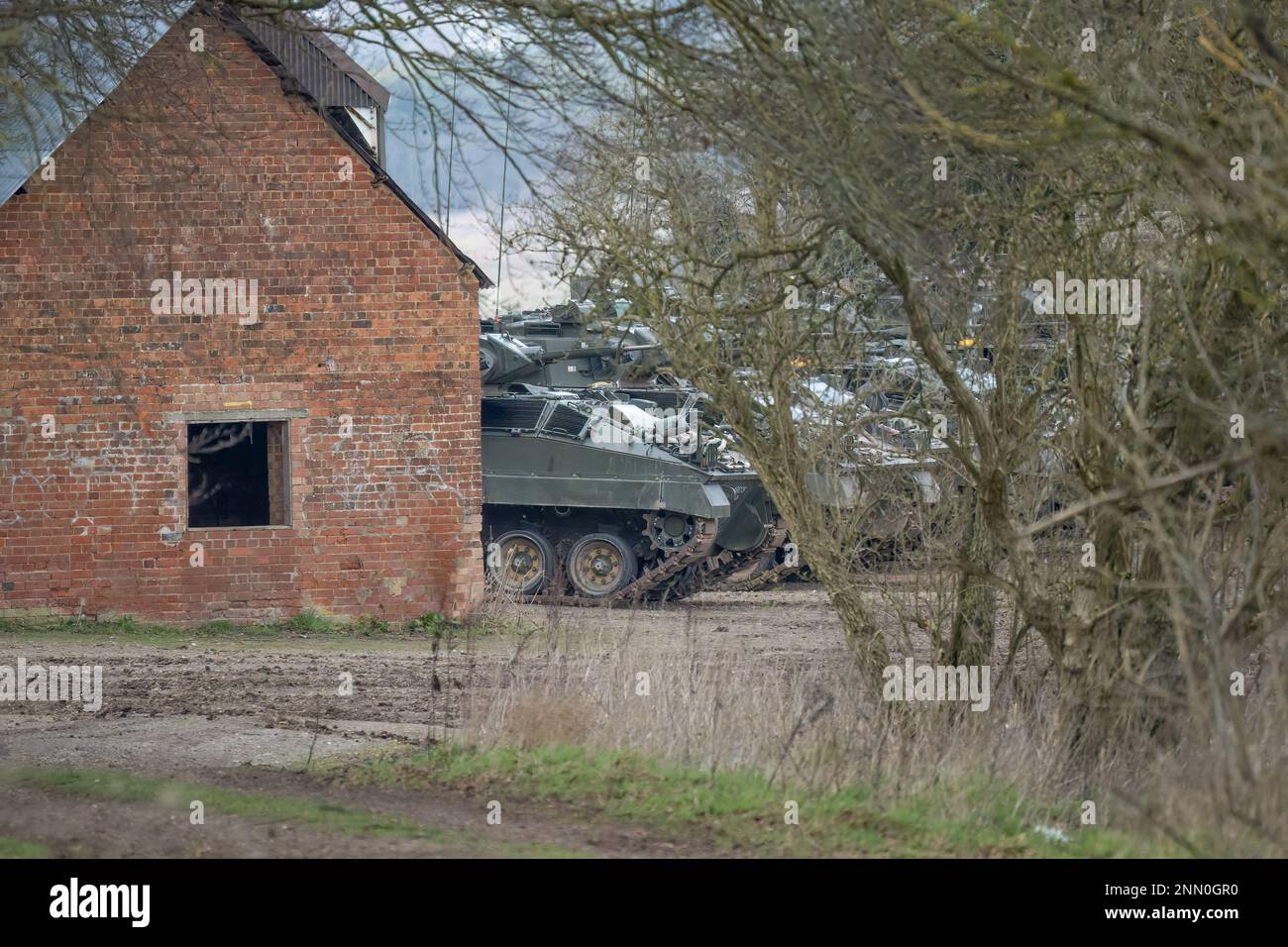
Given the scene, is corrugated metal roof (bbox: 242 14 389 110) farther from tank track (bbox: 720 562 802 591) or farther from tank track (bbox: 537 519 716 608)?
tank track (bbox: 720 562 802 591)

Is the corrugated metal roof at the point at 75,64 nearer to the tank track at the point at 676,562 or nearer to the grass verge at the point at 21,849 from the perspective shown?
the grass verge at the point at 21,849

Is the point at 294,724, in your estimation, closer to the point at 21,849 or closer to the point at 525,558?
the point at 21,849

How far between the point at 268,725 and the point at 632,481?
28.1 feet

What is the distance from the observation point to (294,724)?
410 inches

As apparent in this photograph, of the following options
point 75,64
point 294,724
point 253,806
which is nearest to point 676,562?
point 294,724

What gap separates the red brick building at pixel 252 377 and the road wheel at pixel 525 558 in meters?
2.75

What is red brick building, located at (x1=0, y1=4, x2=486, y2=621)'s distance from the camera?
14.9m

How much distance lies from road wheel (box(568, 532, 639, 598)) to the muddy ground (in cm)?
66

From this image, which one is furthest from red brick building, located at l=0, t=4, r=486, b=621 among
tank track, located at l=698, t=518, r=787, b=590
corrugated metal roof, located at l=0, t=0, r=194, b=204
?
corrugated metal roof, located at l=0, t=0, r=194, b=204

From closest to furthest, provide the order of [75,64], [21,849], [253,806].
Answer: [21,849]
[253,806]
[75,64]

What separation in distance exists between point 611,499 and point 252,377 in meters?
4.84

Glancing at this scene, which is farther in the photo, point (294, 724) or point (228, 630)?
point (228, 630)

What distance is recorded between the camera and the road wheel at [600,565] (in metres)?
18.8

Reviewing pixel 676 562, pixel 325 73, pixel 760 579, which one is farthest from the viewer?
pixel 760 579
